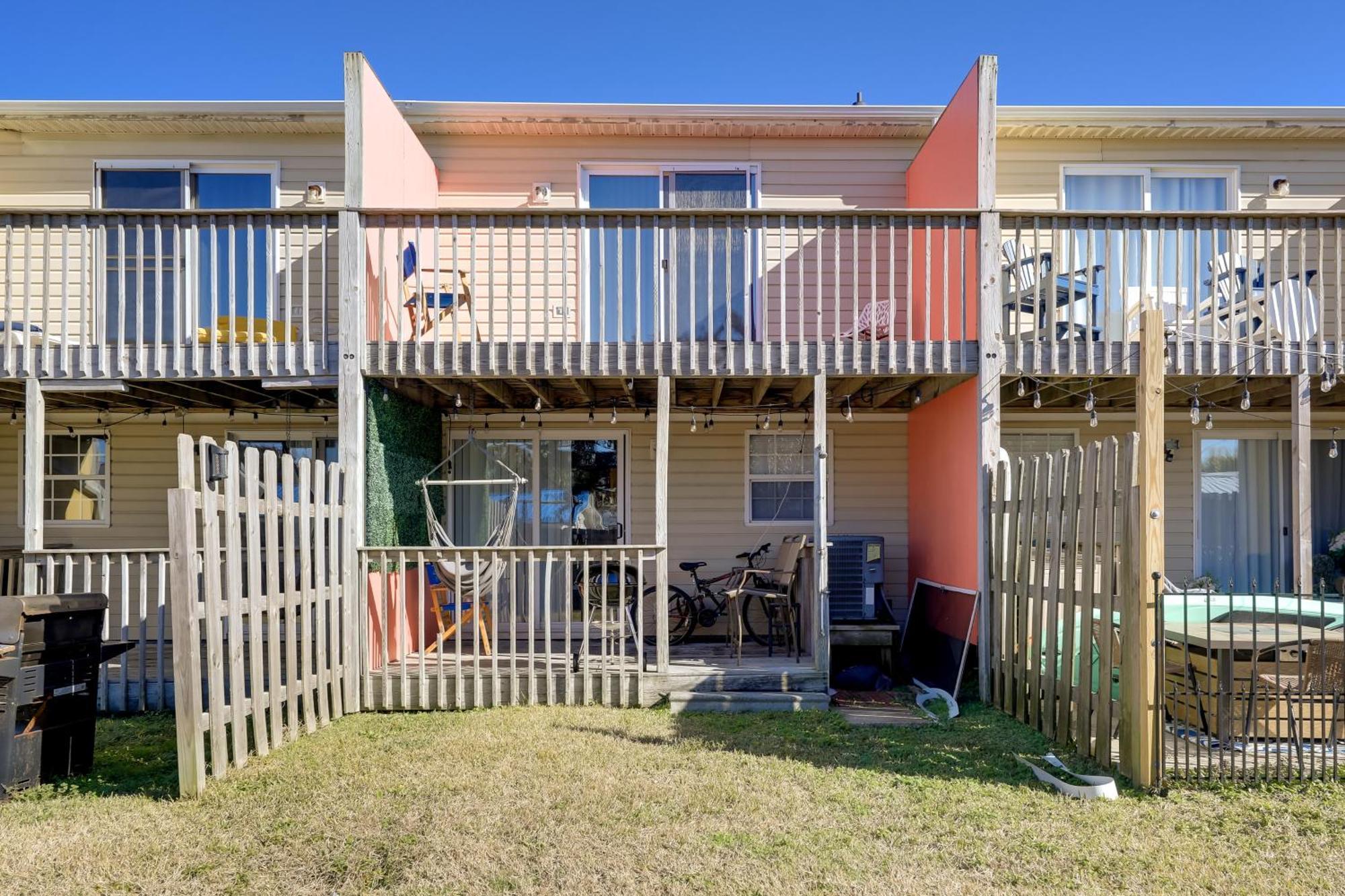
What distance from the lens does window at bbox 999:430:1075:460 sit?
30.5 ft

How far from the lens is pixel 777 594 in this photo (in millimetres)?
7371

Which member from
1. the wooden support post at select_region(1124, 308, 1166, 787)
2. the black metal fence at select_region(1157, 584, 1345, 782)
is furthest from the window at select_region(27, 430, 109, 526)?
the black metal fence at select_region(1157, 584, 1345, 782)

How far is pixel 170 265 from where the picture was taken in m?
8.74

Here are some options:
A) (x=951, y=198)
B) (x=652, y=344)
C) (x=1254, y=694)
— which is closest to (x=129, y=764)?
(x=652, y=344)

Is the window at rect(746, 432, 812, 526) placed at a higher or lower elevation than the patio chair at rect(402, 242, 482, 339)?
lower

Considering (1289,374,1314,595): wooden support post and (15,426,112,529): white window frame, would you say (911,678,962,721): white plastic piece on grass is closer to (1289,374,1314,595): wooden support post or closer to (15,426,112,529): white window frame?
(1289,374,1314,595): wooden support post

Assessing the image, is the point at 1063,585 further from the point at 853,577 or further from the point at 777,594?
the point at 853,577

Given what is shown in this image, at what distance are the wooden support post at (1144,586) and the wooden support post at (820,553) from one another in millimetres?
2287

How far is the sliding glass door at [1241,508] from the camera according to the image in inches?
362

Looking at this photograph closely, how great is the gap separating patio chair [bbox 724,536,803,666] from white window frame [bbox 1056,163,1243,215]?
4876 mm

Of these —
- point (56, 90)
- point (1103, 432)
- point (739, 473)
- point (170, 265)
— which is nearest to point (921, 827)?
point (739, 473)

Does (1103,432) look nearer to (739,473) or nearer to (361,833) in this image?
(739,473)

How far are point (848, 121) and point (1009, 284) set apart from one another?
97.5 inches

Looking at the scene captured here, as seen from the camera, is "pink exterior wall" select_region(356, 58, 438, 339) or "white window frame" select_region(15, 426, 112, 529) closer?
"pink exterior wall" select_region(356, 58, 438, 339)
